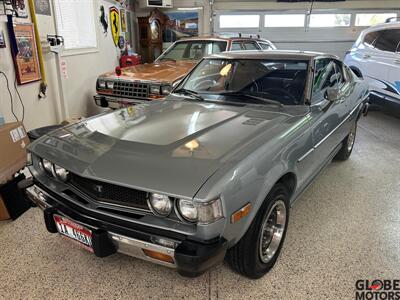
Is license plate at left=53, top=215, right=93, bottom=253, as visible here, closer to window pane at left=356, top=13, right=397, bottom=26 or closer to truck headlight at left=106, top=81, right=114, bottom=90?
truck headlight at left=106, top=81, right=114, bottom=90

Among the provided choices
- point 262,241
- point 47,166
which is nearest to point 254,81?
point 262,241

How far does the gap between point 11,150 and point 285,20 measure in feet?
26.3

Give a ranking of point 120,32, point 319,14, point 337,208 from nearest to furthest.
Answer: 1. point 337,208
2. point 120,32
3. point 319,14

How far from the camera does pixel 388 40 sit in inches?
218

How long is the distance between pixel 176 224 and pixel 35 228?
5.39 feet

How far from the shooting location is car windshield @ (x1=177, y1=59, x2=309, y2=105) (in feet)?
8.63

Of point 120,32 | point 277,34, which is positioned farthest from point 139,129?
point 277,34

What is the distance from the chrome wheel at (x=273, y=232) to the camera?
2115 mm

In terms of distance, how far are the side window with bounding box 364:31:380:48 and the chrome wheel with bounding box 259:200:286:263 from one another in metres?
5.02

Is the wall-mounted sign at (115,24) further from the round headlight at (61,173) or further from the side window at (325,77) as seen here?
the round headlight at (61,173)

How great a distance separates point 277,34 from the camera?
9117mm

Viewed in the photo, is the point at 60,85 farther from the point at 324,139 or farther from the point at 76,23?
the point at 324,139

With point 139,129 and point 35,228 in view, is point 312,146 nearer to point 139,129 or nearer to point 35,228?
point 139,129

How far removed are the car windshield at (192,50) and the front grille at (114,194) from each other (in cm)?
417
